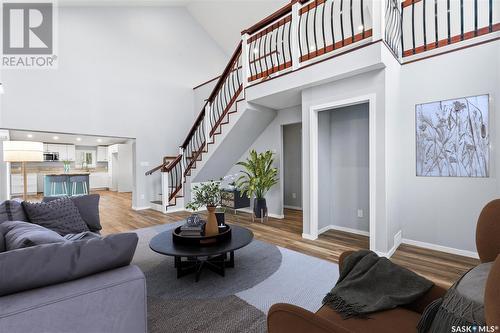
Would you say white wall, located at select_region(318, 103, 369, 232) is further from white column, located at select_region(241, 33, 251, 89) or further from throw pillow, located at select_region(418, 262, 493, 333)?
throw pillow, located at select_region(418, 262, 493, 333)

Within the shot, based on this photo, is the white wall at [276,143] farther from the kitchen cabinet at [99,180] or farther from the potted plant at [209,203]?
the kitchen cabinet at [99,180]

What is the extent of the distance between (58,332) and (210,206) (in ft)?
5.50

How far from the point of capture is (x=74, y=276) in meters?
1.18

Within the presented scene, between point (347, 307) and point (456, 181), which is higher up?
point (456, 181)

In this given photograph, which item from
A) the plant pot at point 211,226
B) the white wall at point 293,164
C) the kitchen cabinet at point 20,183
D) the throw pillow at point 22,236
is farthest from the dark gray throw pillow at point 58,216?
the kitchen cabinet at point 20,183

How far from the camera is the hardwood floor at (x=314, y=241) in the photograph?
2.71m

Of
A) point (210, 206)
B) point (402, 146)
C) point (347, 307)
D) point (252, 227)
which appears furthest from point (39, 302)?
point (402, 146)

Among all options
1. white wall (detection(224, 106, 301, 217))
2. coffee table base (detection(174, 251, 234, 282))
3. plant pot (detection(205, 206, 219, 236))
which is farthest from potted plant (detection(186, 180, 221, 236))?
white wall (detection(224, 106, 301, 217))

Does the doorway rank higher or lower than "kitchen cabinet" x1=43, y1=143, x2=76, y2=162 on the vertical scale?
lower

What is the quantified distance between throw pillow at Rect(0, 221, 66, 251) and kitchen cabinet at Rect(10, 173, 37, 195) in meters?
9.97

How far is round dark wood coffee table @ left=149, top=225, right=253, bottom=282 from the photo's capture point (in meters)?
2.26

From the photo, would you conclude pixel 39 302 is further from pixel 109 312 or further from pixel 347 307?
pixel 347 307

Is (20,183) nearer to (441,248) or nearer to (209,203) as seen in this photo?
(209,203)

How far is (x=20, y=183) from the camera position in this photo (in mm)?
9273
